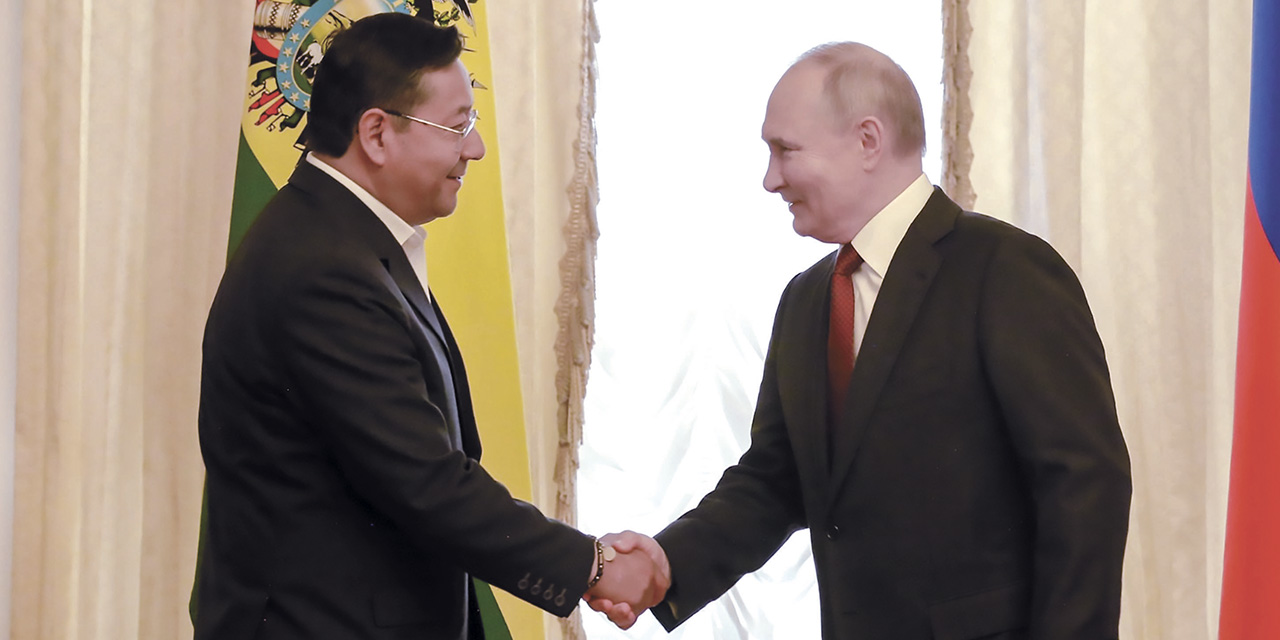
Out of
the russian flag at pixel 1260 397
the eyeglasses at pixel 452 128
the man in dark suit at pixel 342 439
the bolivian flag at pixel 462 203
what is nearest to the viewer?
the man in dark suit at pixel 342 439

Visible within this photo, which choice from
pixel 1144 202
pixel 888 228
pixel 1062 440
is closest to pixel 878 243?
pixel 888 228

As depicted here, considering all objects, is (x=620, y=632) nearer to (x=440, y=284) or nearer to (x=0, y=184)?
(x=440, y=284)

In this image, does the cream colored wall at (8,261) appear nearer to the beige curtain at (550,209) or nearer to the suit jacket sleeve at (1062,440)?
the beige curtain at (550,209)

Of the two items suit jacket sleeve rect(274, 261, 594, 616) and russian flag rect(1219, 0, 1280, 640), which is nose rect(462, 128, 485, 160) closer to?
suit jacket sleeve rect(274, 261, 594, 616)

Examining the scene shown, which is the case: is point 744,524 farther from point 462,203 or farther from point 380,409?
point 462,203

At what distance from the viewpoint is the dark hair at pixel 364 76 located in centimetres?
192

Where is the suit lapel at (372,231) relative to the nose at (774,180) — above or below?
below

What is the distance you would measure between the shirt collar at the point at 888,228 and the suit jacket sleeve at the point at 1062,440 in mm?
212

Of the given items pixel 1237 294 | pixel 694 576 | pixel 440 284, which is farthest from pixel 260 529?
pixel 1237 294

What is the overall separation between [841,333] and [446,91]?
817mm

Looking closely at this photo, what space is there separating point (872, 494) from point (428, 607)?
726 millimetres

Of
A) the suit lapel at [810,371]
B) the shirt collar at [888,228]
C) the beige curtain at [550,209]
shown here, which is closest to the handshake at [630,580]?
the suit lapel at [810,371]

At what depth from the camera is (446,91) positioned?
6.59ft

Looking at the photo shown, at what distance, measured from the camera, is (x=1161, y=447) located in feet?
11.4
